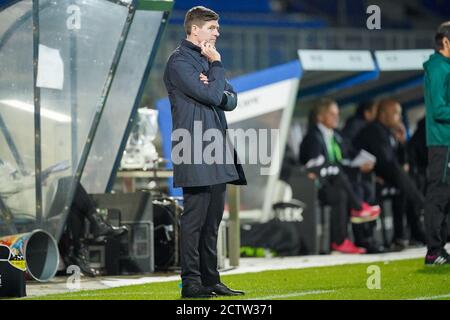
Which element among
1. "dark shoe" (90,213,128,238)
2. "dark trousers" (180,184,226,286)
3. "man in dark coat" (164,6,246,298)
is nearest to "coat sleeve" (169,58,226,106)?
"man in dark coat" (164,6,246,298)

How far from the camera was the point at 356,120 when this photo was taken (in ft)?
48.1

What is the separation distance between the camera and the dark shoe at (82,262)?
9883 mm

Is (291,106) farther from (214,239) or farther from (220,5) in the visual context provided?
(220,5)

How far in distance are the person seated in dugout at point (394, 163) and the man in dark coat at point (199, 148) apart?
6634mm

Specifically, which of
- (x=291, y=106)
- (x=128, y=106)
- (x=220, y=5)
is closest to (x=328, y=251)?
(x=291, y=106)

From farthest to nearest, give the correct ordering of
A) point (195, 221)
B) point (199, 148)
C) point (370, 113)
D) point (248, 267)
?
point (370, 113) → point (248, 267) → point (195, 221) → point (199, 148)

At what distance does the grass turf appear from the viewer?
23.9 ft

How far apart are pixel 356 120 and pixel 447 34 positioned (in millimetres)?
4986

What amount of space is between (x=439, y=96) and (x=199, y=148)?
313 centimetres

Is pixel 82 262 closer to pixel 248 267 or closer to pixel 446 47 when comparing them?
pixel 248 267

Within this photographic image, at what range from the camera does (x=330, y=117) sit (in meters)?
13.5

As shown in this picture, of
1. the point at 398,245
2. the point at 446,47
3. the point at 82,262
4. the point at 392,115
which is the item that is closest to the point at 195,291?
the point at 82,262

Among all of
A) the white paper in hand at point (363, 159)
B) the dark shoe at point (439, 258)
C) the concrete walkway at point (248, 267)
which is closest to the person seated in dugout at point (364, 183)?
the white paper in hand at point (363, 159)

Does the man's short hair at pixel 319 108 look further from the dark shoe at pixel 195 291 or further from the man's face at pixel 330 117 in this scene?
the dark shoe at pixel 195 291
